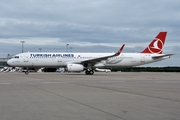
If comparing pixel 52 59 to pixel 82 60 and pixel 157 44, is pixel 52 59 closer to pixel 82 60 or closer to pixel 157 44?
pixel 82 60

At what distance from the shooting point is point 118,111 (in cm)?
776

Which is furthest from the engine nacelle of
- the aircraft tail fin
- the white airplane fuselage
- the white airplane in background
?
the aircraft tail fin

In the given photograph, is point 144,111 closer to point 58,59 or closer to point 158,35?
point 58,59

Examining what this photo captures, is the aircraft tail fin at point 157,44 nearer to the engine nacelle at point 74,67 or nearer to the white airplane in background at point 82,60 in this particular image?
the white airplane in background at point 82,60

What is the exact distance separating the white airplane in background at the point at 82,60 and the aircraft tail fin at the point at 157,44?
49 centimetres

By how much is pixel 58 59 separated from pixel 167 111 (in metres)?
32.7

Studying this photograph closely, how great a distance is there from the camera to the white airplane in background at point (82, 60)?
39.7 metres

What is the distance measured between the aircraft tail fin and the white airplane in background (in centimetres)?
49

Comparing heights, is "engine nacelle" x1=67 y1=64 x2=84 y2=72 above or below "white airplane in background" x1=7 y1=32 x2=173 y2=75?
below

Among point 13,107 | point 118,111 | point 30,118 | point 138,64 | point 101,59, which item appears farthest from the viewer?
point 138,64

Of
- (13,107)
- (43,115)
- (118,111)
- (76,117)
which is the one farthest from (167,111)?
(13,107)

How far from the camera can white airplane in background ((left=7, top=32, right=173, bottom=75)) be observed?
39.7 meters

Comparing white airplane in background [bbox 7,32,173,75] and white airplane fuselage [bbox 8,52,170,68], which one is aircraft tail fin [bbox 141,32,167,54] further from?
white airplane fuselage [bbox 8,52,170,68]

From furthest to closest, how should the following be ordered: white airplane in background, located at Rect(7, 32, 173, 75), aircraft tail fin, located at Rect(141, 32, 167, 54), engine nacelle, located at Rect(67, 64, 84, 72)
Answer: aircraft tail fin, located at Rect(141, 32, 167, 54) → white airplane in background, located at Rect(7, 32, 173, 75) → engine nacelle, located at Rect(67, 64, 84, 72)
